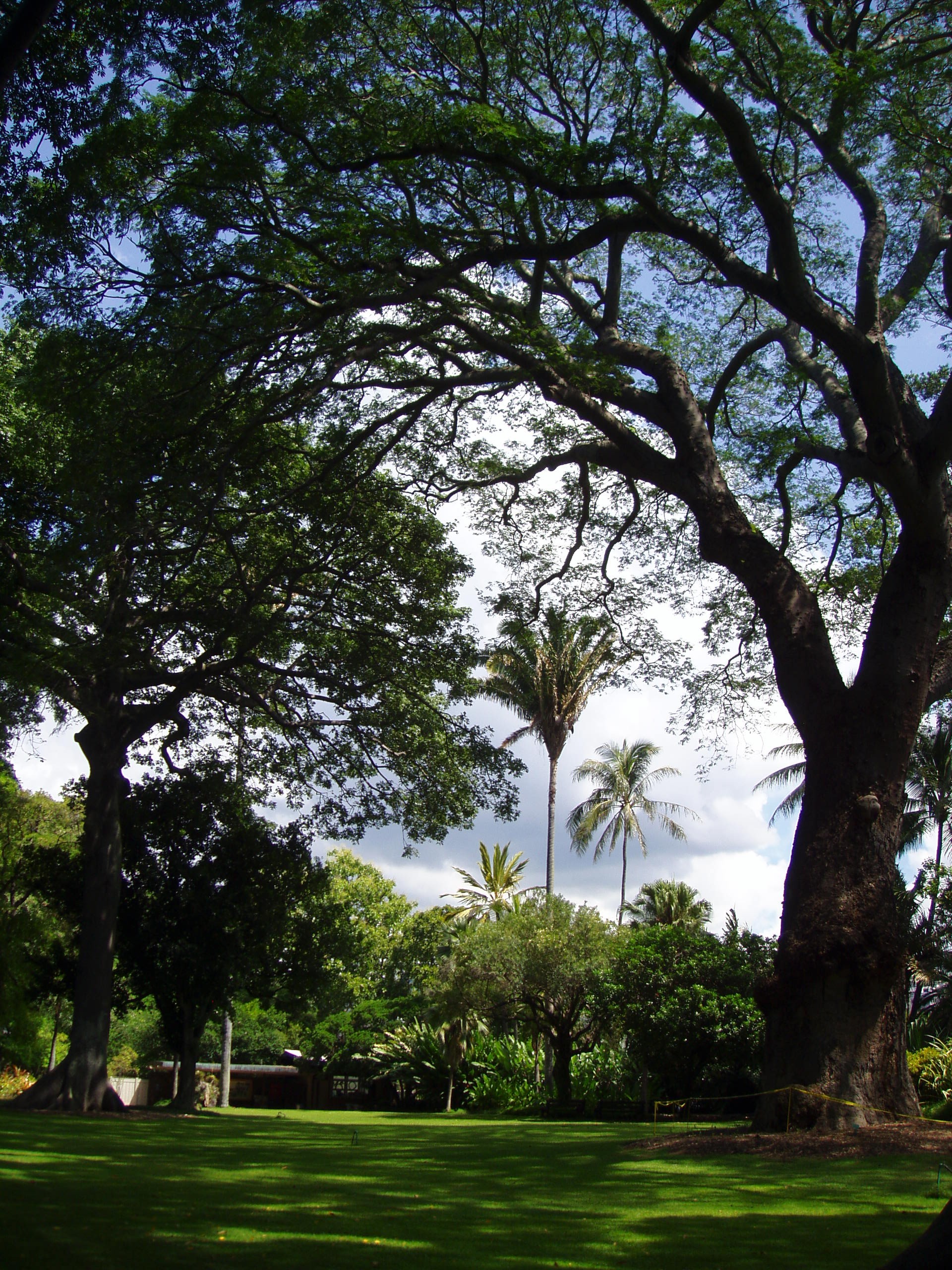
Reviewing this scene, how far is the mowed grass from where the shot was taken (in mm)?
4176

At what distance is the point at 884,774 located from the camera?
10.2 m

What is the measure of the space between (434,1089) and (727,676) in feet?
71.8

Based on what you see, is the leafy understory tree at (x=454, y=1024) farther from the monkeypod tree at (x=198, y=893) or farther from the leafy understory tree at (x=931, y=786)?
the leafy understory tree at (x=931, y=786)

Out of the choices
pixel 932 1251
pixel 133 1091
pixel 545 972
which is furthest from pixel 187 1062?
pixel 932 1251

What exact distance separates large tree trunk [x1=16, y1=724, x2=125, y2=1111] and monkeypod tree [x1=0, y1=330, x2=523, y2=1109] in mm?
36

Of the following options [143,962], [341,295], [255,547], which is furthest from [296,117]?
[143,962]

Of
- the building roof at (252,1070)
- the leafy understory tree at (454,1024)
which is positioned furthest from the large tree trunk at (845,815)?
the building roof at (252,1070)

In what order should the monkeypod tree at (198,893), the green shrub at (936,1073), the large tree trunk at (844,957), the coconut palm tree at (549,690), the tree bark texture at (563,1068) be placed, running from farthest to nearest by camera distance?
the coconut palm tree at (549,690) < the tree bark texture at (563,1068) < the monkeypod tree at (198,893) < the green shrub at (936,1073) < the large tree trunk at (844,957)

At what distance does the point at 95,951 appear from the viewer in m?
17.9

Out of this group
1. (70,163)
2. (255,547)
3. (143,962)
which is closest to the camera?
(70,163)

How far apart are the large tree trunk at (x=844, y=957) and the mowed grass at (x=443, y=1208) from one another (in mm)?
1449

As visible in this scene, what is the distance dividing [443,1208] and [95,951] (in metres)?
14.0

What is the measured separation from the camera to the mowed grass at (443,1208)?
4176mm

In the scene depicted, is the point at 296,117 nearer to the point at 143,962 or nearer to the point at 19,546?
the point at 19,546
